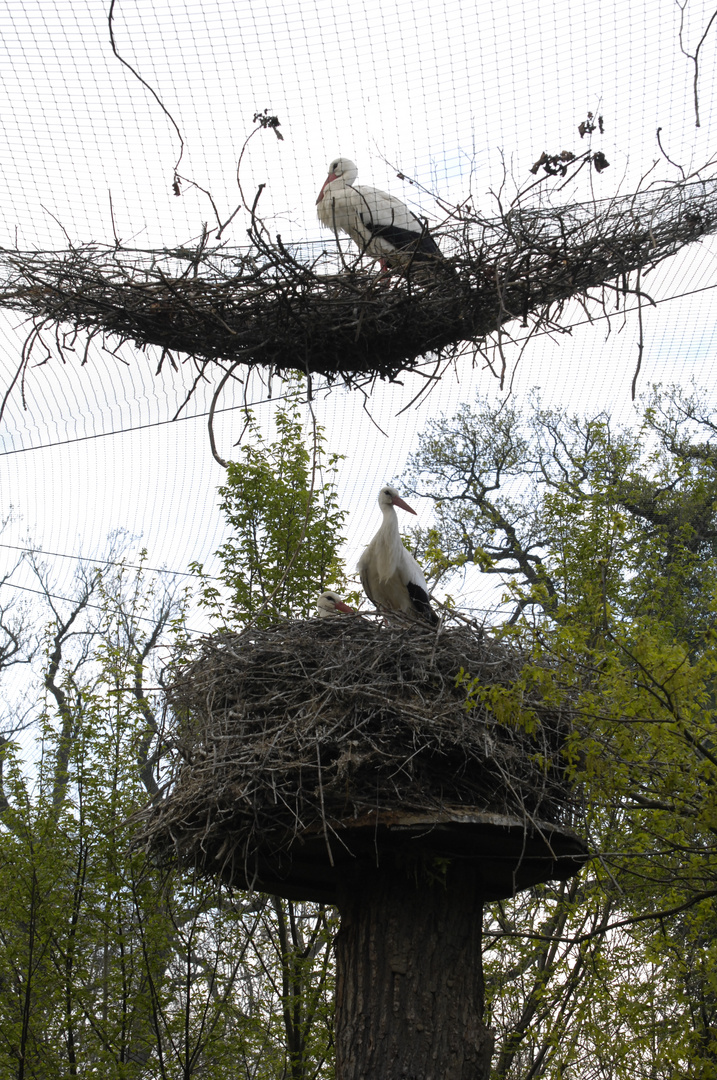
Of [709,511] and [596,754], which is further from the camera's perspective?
[709,511]

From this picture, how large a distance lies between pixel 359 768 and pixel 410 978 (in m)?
1.02

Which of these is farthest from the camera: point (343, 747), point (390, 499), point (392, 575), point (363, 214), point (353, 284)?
point (390, 499)

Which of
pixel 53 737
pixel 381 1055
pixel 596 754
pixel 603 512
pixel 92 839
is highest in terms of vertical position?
pixel 603 512

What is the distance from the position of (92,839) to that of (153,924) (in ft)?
2.66

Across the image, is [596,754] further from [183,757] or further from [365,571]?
[365,571]

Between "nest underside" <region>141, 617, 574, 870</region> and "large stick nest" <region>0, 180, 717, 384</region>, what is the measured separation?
1.53 m

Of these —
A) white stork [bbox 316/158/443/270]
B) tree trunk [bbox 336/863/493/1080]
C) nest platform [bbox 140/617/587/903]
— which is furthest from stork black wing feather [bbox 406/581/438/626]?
tree trunk [bbox 336/863/493/1080]

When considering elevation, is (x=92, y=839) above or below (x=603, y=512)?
below

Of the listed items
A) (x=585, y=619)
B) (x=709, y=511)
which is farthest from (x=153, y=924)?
(x=709, y=511)

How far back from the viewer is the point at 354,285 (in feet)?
16.7

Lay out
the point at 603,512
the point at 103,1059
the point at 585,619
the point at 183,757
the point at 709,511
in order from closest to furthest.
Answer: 1. the point at 183,757
2. the point at 103,1059
3. the point at 585,619
4. the point at 603,512
5. the point at 709,511

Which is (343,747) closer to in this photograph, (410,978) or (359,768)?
(359,768)

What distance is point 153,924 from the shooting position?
693cm

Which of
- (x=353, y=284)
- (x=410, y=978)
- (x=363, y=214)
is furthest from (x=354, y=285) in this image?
(x=410, y=978)
